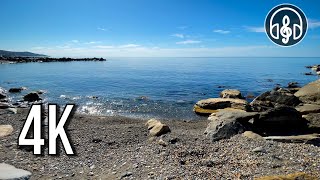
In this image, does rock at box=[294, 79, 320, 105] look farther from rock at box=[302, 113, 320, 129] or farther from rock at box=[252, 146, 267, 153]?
rock at box=[252, 146, 267, 153]

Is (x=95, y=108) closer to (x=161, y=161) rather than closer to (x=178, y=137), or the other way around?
(x=178, y=137)

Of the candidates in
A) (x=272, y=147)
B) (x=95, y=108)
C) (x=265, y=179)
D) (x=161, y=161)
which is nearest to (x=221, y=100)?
(x=95, y=108)

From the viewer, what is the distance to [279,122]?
1797 cm

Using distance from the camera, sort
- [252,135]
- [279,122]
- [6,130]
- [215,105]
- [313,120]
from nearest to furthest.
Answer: [252,135], [279,122], [6,130], [313,120], [215,105]

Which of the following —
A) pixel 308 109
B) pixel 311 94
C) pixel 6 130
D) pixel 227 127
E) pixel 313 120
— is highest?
pixel 311 94

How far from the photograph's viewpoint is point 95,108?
115 feet

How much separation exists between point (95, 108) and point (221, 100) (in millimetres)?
15695

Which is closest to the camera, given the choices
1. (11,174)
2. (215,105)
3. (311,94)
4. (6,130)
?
(11,174)

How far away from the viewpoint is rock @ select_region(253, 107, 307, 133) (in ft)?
59.0

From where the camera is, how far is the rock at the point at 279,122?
59.0 feet

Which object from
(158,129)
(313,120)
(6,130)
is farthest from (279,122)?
(6,130)

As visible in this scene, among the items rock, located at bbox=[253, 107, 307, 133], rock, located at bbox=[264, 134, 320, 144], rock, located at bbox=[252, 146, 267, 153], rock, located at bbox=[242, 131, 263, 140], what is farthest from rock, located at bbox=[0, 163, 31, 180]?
rock, located at bbox=[253, 107, 307, 133]

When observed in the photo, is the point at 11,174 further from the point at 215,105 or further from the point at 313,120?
the point at 215,105

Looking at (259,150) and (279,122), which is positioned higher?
(279,122)
